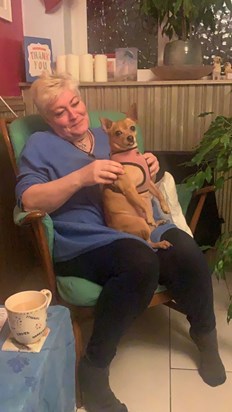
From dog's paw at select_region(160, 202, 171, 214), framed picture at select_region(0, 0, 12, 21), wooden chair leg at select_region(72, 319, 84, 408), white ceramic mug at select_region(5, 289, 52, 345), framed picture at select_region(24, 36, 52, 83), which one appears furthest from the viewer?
framed picture at select_region(24, 36, 52, 83)

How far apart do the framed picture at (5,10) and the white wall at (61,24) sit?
0.21 m

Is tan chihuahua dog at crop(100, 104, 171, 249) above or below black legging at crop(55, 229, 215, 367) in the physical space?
above

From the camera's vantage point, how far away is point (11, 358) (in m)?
0.91

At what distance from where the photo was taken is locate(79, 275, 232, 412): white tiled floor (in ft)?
4.62

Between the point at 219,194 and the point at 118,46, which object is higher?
the point at 118,46

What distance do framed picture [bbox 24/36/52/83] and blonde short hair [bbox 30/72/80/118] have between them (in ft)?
2.02

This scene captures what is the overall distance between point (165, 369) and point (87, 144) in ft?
2.89

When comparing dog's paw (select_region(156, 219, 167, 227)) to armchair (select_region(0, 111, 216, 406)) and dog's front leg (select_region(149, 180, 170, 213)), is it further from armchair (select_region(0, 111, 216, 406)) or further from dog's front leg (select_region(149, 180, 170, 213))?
armchair (select_region(0, 111, 216, 406))

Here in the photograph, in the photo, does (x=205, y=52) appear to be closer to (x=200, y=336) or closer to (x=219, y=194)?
(x=219, y=194)

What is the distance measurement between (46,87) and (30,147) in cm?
21

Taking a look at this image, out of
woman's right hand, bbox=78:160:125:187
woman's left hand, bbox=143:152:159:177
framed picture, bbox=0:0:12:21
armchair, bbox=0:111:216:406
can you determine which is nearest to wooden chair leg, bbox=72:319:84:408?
armchair, bbox=0:111:216:406

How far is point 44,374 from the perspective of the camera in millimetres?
896

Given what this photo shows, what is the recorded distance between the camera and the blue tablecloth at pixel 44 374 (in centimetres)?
81

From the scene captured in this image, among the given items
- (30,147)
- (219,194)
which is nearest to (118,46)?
(219,194)
